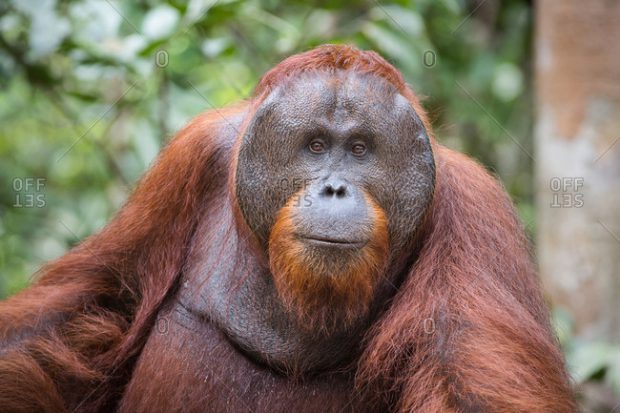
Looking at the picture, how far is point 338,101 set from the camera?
116 inches

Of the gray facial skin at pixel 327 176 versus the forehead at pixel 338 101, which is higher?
the forehead at pixel 338 101

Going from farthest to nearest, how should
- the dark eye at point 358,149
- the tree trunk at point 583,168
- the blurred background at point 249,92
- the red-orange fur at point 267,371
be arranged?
the tree trunk at point 583,168 < the blurred background at point 249,92 < the dark eye at point 358,149 < the red-orange fur at point 267,371

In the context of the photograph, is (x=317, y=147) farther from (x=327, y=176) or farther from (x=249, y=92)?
(x=249, y=92)

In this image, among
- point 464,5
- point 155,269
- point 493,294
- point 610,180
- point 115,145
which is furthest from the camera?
Result: point 464,5

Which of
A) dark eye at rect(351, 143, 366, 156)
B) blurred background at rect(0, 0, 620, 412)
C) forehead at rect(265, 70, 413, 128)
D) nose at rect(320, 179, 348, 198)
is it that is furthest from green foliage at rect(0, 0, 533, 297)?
nose at rect(320, 179, 348, 198)

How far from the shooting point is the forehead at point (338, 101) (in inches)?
115

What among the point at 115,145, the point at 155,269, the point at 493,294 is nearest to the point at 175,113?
the point at 115,145

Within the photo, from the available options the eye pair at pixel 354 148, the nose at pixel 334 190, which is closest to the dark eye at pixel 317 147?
the eye pair at pixel 354 148

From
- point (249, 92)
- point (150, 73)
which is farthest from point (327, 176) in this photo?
point (150, 73)

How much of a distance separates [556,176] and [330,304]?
2.29m

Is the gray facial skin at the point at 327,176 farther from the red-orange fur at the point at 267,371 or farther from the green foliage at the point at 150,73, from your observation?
the green foliage at the point at 150,73

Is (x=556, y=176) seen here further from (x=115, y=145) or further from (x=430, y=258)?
(x=115, y=145)

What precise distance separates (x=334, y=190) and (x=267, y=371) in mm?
682

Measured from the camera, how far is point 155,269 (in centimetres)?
337
